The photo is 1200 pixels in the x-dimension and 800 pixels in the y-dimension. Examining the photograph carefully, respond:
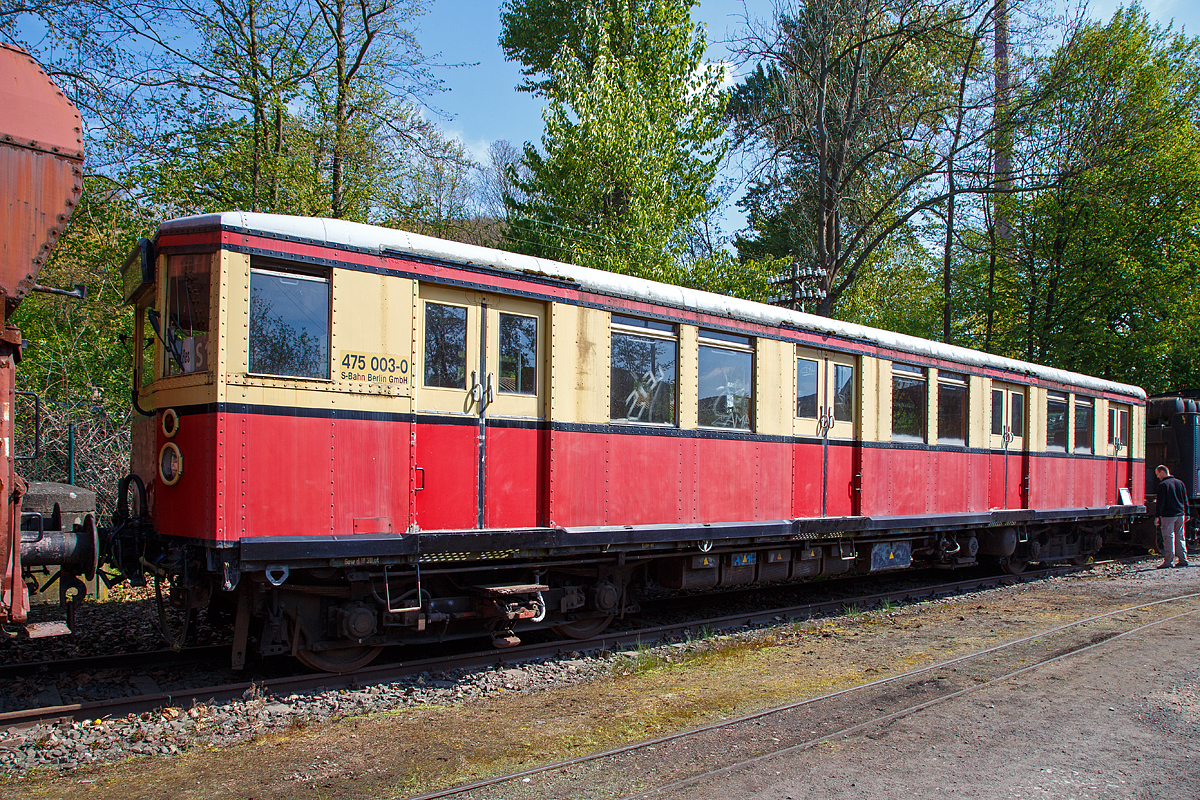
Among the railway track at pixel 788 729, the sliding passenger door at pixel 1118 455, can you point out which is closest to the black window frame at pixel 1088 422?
the sliding passenger door at pixel 1118 455

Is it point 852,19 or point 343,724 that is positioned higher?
point 852,19

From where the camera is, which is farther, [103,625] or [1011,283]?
[1011,283]

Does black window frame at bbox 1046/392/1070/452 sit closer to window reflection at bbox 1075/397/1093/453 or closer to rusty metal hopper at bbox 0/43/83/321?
window reflection at bbox 1075/397/1093/453

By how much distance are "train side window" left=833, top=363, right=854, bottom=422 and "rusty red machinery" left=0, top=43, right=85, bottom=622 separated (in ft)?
25.7

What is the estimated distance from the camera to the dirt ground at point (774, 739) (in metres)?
4.33

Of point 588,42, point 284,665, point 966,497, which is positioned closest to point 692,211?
point 588,42

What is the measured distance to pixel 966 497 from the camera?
11453 millimetres

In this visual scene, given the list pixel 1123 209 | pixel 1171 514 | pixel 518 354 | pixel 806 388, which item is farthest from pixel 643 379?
pixel 1123 209

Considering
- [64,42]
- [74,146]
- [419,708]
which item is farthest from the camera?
[64,42]

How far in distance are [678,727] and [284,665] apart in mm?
3384

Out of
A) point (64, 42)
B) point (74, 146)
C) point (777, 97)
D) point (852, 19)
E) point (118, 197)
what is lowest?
point (74, 146)

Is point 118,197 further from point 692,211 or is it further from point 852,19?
point 852,19

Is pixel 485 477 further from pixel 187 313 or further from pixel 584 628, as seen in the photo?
pixel 187 313

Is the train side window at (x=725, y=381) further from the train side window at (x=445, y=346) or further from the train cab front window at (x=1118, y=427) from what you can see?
the train cab front window at (x=1118, y=427)
